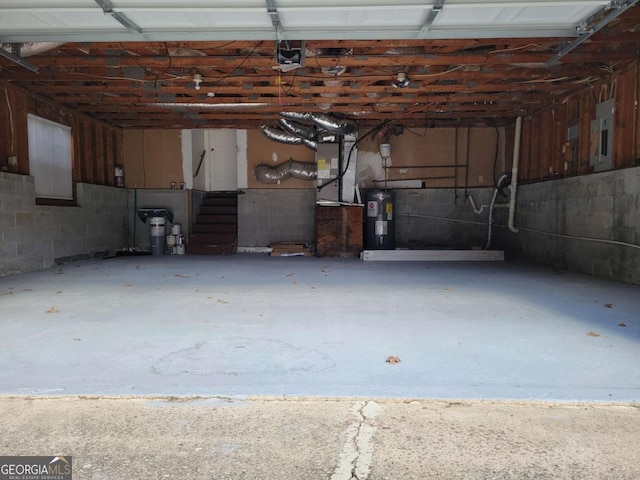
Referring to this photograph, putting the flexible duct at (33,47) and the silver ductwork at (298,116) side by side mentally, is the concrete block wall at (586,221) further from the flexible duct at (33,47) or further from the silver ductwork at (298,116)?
the flexible duct at (33,47)

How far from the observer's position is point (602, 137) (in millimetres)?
5711

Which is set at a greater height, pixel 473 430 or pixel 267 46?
pixel 267 46

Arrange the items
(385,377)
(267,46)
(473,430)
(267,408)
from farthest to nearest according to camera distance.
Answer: (267,46)
(385,377)
(267,408)
(473,430)

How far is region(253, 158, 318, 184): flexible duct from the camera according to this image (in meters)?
8.98

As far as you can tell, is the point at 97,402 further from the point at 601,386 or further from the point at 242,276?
the point at 242,276

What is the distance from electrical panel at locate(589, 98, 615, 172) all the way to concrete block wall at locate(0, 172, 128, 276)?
831 cm

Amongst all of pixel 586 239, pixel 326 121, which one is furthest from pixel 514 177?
pixel 326 121

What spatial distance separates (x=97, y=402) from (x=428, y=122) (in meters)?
8.20

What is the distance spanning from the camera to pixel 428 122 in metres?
8.71

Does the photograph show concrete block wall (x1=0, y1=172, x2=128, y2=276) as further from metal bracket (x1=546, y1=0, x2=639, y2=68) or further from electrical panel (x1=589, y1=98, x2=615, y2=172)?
electrical panel (x1=589, y1=98, x2=615, y2=172)

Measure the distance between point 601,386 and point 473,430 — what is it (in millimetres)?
868

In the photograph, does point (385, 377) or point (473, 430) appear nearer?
point (473, 430)

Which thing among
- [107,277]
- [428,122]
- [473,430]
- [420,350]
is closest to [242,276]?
[107,277]

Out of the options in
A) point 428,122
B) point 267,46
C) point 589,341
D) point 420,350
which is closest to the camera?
point 420,350
